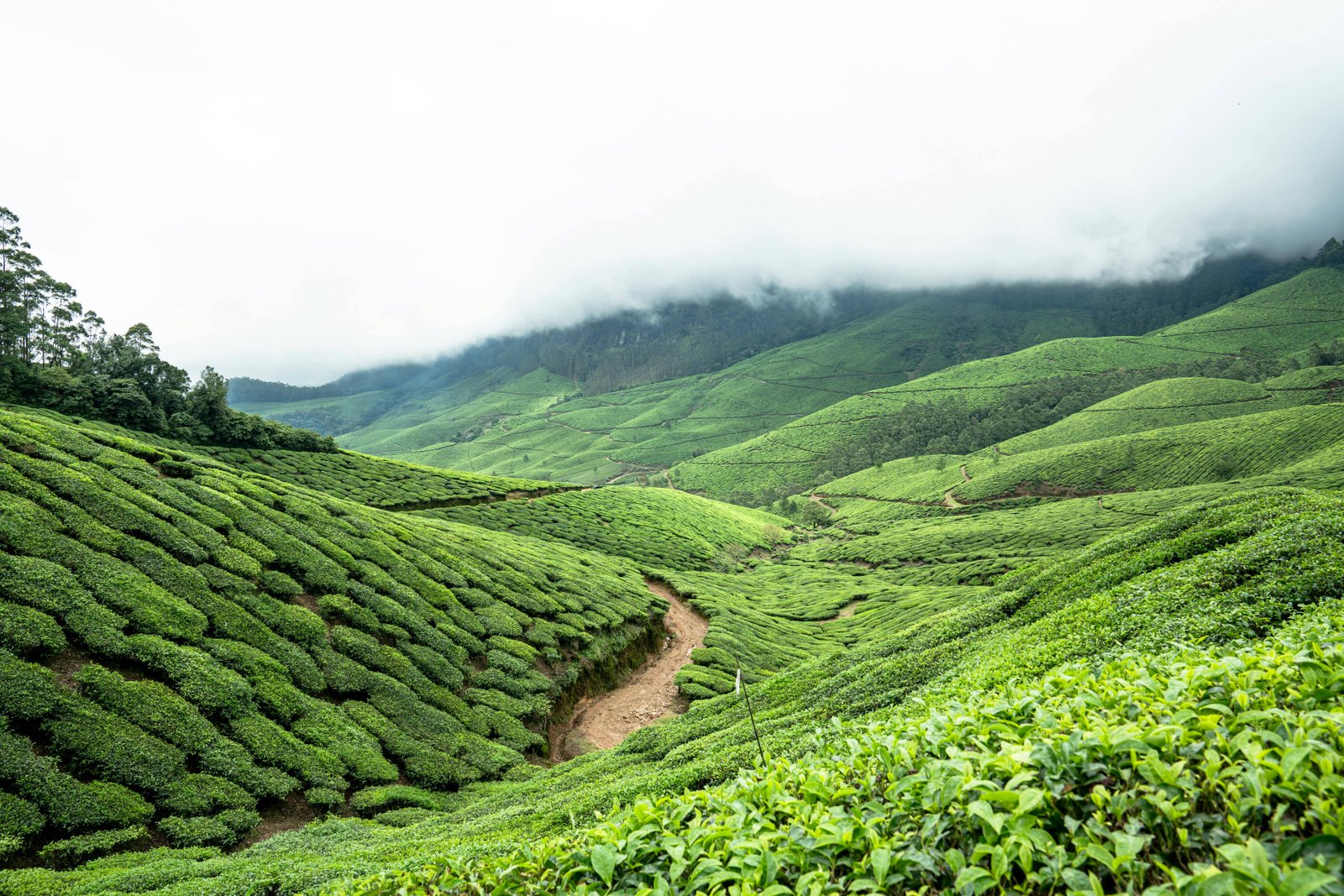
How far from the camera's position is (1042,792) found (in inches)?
161

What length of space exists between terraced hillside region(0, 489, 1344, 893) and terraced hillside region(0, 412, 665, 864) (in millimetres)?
2121

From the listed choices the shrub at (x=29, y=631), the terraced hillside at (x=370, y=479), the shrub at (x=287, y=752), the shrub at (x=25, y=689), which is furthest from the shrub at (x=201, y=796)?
the terraced hillside at (x=370, y=479)

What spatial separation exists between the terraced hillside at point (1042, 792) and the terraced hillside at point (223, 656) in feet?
6.96

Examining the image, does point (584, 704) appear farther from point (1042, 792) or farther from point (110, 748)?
point (1042, 792)

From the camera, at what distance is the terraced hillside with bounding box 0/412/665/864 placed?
44.1ft

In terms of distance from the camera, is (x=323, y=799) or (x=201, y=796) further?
(x=323, y=799)

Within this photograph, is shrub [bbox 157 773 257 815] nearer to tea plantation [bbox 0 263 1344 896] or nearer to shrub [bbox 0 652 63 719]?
tea plantation [bbox 0 263 1344 896]

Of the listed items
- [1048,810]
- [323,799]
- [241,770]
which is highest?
[1048,810]

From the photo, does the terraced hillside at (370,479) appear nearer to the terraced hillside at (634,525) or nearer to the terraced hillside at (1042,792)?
the terraced hillside at (634,525)

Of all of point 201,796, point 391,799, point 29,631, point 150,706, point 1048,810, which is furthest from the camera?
point 391,799

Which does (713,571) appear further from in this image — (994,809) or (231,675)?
(994,809)

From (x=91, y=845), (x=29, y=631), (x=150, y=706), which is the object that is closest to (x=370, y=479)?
(x=29, y=631)

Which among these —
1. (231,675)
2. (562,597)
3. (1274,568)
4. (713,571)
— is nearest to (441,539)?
(562,597)

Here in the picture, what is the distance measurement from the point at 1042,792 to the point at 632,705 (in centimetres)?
2601
